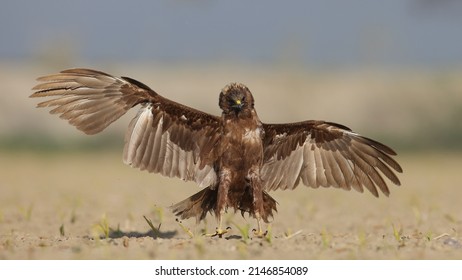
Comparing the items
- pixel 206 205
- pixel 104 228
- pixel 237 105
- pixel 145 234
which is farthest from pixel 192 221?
pixel 237 105

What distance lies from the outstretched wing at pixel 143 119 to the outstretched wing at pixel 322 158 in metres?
0.73

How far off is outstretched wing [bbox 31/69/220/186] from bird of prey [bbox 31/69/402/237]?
0.4 inches

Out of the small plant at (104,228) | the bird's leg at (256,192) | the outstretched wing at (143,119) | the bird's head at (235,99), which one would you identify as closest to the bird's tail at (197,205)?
the outstretched wing at (143,119)

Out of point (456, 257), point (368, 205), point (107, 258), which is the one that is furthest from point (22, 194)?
point (456, 257)

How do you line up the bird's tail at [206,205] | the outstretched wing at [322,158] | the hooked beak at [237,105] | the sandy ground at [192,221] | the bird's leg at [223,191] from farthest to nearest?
the outstretched wing at [322,158] → the bird's tail at [206,205] → the bird's leg at [223,191] → the hooked beak at [237,105] → the sandy ground at [192,221]

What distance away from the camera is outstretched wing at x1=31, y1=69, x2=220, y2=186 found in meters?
7.91

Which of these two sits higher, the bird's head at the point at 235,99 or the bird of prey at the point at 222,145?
the bird's head at the point at 235,99

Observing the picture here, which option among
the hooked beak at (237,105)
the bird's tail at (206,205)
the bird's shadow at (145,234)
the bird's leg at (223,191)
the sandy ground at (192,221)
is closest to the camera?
the sandy ground at (192,221)

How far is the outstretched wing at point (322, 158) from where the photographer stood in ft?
26.8

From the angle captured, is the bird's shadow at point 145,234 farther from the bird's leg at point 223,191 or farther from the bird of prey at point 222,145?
the bird's leg at point 223,191

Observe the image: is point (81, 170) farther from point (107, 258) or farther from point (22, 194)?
point (107, 258)

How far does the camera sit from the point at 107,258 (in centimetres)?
607

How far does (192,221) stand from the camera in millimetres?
10297

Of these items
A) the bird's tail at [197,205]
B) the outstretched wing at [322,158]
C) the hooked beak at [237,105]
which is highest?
the hooked beak at [237,105]
